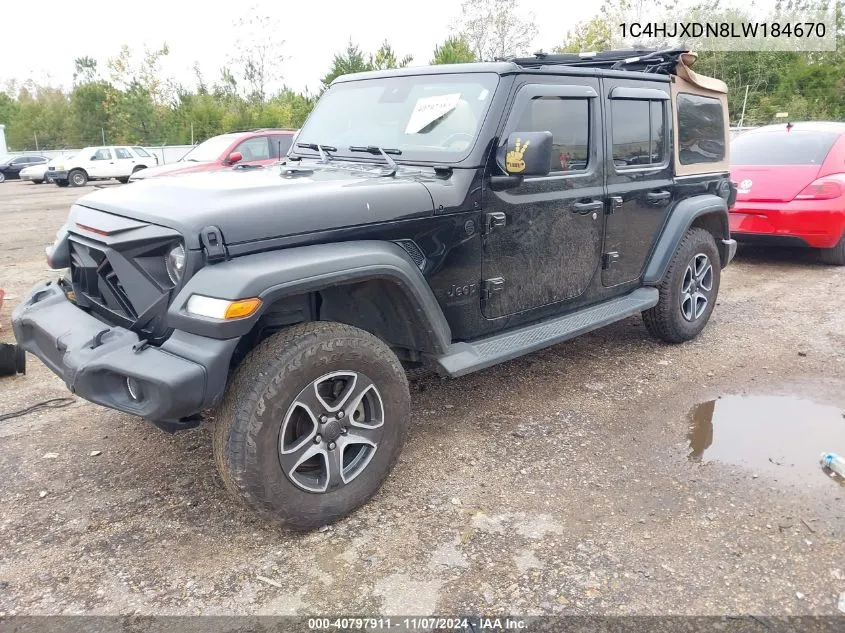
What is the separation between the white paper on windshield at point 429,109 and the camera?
11.5 feet

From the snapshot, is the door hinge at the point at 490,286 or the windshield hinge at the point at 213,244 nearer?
the windshield hinge at the point at 213,244

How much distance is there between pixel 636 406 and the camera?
409 centimetres

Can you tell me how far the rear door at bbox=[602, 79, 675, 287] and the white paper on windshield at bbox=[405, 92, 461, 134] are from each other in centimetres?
111

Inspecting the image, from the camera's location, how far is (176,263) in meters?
2.58

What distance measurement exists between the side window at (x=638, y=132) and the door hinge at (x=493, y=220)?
1194mm

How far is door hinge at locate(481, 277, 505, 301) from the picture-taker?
341 cm

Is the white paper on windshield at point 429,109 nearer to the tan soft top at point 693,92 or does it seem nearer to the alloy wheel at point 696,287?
the tan soft top at point 693,92

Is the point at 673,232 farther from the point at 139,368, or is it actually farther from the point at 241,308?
the point at 139,368

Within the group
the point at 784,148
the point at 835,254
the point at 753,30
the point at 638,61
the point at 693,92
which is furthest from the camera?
the point at 753,30

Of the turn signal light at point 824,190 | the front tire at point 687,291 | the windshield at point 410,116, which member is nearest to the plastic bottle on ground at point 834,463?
the front tire at point 687,291

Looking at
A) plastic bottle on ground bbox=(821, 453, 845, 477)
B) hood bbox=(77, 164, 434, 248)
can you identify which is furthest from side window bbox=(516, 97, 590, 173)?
plastic bottle on ground bbox=(821, 453, 845, 477)

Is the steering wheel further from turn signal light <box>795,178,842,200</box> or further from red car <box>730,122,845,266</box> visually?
turn signal light <box>795,178,842,200</box>

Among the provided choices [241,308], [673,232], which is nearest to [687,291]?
[673,232]

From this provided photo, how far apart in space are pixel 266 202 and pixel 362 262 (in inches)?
17.9
